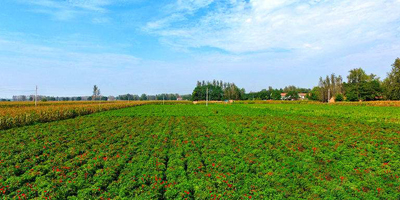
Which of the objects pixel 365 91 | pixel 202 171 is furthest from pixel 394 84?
pixel 202 171

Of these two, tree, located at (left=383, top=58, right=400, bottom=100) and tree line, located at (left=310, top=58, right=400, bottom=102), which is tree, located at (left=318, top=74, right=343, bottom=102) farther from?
tree, located at (left=383, top=58, right=400, bottom=100)

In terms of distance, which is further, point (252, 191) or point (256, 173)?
point (256, 173)

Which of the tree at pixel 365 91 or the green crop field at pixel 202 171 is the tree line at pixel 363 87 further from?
the green crop field at pixel 202 171

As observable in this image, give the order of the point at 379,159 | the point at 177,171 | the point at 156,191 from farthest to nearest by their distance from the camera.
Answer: the point at 379,159 < the point at 177,171 < the point at 156,191

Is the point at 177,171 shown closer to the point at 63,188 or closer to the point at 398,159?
the point at 63,188

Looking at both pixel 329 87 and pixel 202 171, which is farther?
pixel 329 87

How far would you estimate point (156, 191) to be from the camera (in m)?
5.77

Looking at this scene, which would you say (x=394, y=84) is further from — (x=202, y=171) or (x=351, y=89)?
(x=202, y=171)

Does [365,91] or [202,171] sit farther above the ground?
[365,91]

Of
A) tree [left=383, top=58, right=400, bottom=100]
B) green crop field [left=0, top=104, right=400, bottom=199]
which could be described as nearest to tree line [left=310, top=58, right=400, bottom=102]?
tree [left=383, top=58, right=400, bottom=100]

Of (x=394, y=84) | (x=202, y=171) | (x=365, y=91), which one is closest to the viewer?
(x=202, y=171)

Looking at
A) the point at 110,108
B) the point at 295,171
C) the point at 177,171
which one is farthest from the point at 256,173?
the point at 110,108

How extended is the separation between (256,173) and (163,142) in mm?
6488

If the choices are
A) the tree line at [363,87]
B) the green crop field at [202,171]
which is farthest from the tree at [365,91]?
the green crop field at [202,171]
